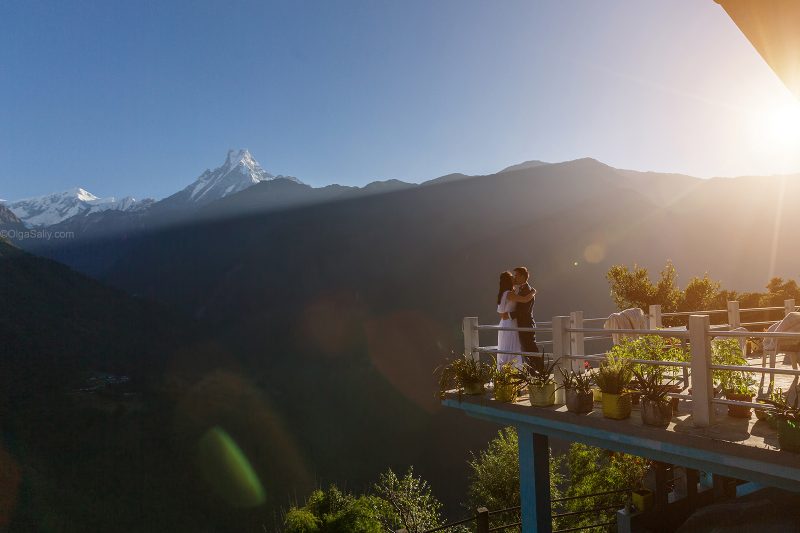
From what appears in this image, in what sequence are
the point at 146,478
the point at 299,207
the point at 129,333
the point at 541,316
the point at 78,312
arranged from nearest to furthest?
1. the point at 146,478
2. the point at 78,312
3. the point at 129,333
4. the point at 541,316
5. the point at 299,207

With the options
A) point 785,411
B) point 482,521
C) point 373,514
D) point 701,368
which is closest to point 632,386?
point 701,368

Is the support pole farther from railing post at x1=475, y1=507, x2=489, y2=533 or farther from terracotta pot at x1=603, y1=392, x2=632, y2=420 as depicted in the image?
railing post at x1=475, y1=507, x2=489, y2=533

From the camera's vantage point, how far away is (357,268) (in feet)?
491

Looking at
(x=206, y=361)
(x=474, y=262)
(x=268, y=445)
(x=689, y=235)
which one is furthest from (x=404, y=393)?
(x=689, y=235)

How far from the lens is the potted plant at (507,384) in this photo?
6.91 meters

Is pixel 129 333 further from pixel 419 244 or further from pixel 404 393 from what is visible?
pixel 419 244

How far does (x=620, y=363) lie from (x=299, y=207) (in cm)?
18921

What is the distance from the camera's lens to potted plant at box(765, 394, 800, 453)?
4.07 meters

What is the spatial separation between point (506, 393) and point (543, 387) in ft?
2.29

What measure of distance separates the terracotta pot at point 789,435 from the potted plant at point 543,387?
2461 mm

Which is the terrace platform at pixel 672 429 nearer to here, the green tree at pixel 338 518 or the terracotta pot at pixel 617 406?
the terracotta pot at pixel 617 406

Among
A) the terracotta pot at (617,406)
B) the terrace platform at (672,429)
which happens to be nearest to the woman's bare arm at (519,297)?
the terrace platform at (672,429)

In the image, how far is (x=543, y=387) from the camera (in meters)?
6.36

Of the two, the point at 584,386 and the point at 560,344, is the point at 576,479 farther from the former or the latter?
the point at 584,386
